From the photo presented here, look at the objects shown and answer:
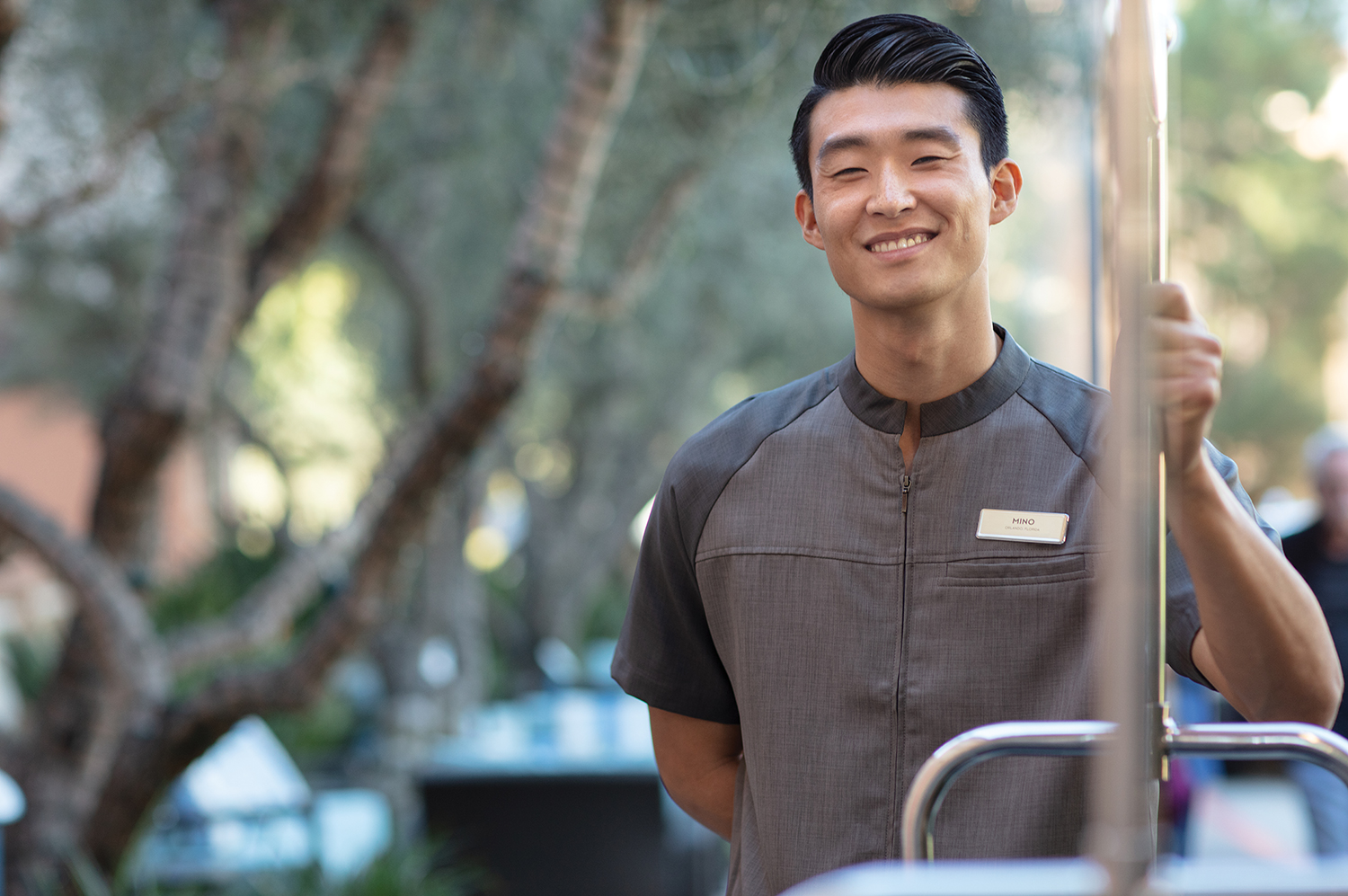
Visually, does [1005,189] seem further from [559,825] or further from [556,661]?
[556,661]

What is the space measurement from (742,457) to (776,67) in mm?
2643

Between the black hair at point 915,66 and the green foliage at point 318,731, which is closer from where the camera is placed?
the black hair at point 915,66

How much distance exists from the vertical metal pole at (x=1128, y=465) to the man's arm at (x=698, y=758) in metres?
1.02

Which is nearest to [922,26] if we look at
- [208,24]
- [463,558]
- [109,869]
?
[109,869]

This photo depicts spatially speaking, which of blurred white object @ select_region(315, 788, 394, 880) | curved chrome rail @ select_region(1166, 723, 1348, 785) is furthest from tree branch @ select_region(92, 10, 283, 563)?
curved chrome rail @ select_region(1166, 723, 1348, 785)

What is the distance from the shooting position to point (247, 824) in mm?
5535

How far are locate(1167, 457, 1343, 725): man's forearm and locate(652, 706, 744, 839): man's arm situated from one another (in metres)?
0.66

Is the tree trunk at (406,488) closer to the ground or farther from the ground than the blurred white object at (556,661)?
farther from the ground

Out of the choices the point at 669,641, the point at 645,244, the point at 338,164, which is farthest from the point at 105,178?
the point at 669,641

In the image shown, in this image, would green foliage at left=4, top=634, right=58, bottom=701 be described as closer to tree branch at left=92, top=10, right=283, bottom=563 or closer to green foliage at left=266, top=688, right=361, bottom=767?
green foliage at left=266, top=688, right=361, bottom=767

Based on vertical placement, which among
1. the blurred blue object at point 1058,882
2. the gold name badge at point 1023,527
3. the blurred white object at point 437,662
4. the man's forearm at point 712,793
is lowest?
the blurred white object at point 437,662

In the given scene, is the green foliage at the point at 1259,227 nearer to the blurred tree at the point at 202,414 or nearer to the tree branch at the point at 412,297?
the tree branch at the point at 412,297

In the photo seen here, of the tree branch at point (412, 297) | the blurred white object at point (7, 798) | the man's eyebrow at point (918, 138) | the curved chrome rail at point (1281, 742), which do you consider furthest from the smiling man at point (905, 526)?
the tree branch at point (412, 297)

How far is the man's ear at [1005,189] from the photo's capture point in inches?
58.9
